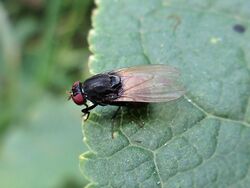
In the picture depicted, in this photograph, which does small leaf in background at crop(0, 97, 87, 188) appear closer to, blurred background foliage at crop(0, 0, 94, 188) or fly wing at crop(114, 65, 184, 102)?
blurred background foliage at crop(0, 0, 94, 188)

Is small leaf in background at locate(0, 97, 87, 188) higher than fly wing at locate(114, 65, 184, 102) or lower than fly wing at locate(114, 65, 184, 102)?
lower

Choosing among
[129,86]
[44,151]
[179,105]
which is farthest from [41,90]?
[179,105]

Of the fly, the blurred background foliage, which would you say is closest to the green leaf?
the fly

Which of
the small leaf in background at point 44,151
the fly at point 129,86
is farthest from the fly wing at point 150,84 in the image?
the small leaf in background at point 44,151

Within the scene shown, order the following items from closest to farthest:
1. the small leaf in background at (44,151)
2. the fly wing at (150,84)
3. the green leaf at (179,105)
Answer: the green leaf at (179,105) → the fly wing at (150,84) → the small leaf in background at (44,151)

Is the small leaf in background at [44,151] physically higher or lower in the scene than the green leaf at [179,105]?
lower

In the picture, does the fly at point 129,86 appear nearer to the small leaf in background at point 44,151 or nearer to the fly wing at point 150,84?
the fly wing at point 150,84

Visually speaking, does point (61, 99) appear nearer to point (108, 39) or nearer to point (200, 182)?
point (108, 39)

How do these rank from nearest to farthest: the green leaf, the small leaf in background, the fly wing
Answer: the green leaf, the fly wing, the small leaf in background
